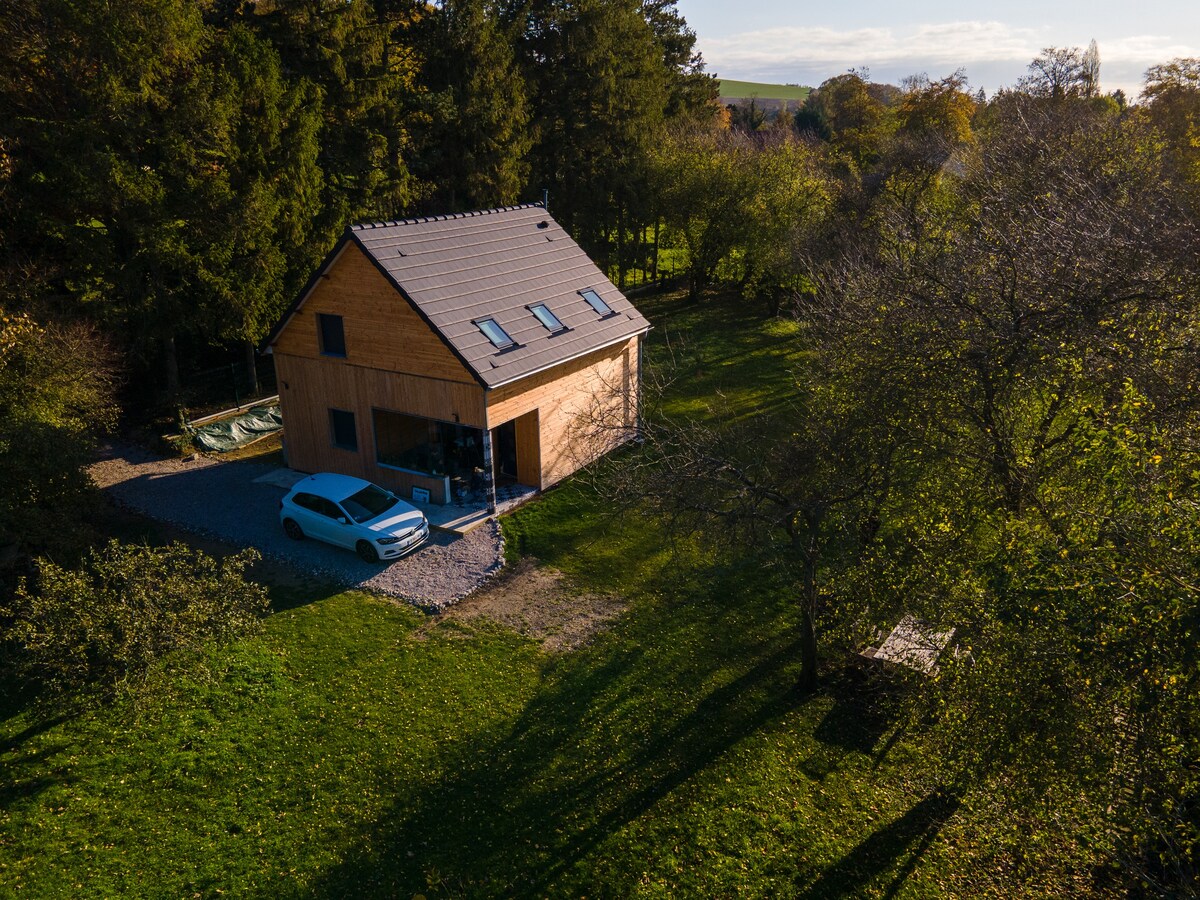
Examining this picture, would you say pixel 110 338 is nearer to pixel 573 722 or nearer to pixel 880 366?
pixel 573 722

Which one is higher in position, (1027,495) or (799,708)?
(1027,495)

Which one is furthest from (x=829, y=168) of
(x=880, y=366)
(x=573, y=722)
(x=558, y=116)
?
(x=573, y=722)

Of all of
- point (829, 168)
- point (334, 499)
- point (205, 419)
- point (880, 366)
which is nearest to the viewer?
point (880, 366)

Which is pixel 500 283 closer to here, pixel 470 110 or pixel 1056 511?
pixel 1056 511

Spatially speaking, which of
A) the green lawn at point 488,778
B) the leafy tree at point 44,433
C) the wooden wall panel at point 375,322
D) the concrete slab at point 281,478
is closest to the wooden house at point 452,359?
the wooden wall panel at point 375,322

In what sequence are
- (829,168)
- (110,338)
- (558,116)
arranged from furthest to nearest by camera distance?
(829,168), (558,116), (110,338)

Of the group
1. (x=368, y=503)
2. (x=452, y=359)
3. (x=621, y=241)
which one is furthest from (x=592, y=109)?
(x=368, y=503)

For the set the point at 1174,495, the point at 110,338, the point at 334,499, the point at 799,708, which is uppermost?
the point at 1174,495
